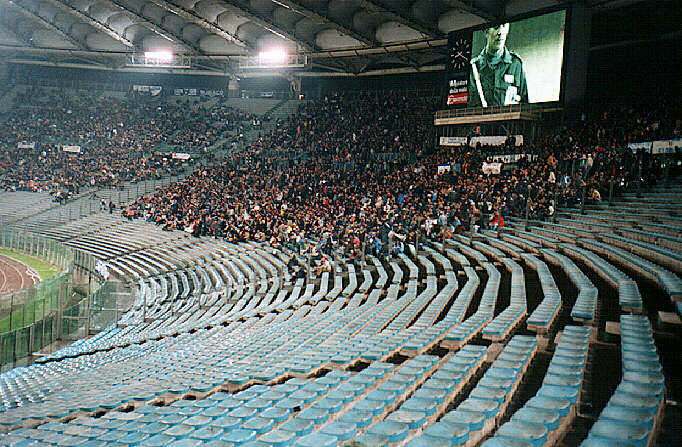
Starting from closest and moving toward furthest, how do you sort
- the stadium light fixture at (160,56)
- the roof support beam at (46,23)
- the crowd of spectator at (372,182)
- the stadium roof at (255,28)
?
the crowd of spectator at (372,182), the stadium roof at (255,28), the roof support beam at (46,23), the stadium light fixture at (160,56)

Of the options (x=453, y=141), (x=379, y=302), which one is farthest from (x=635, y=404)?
(x=453, y=141)

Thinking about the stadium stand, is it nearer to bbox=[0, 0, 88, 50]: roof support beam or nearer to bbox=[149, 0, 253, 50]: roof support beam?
bbox=[149, 0, 253, 50]: roof support beam

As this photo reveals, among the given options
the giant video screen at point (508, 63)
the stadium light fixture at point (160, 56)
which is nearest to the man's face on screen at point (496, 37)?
the giant video screen at point (508, 63)

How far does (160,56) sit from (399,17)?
22481mm

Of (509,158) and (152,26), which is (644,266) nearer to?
(509,158)

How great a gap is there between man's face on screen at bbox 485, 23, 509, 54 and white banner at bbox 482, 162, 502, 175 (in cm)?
545

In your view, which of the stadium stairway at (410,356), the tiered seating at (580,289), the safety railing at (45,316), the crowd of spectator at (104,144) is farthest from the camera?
the crowd of spectator at (104,144)

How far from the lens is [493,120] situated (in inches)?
1037

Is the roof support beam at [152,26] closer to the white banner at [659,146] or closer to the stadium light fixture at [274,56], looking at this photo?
the stadium light fixture at [274,56]

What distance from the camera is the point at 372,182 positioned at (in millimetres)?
29797

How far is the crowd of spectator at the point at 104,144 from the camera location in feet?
137

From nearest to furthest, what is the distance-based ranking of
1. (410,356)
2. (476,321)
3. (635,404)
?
(635,404)
(410,356)
(476,321)

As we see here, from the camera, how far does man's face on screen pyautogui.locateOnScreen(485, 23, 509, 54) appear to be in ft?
84.4

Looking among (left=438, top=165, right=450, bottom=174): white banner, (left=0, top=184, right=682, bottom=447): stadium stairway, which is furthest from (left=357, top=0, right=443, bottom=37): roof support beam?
(left=0, top=184, right=682, bottom=447): stadium stairway
